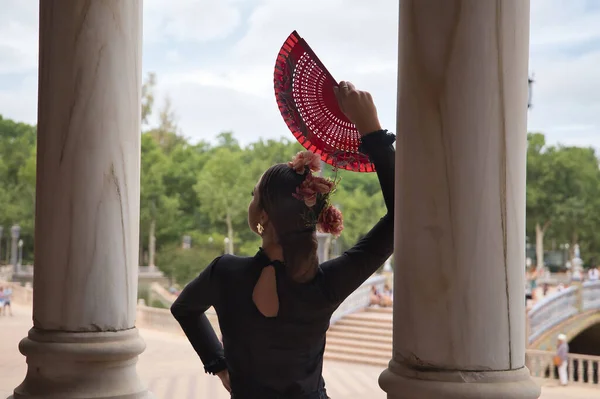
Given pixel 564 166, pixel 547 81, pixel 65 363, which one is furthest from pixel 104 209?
pixel 547 81

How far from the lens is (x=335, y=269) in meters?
3.30

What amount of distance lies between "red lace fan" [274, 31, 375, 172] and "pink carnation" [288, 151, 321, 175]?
68mm

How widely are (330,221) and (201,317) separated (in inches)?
32.9

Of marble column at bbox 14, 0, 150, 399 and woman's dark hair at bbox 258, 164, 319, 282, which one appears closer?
woman's dark hair at bbox 258, 164, 319, 282

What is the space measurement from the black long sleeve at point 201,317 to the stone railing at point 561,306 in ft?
75.1

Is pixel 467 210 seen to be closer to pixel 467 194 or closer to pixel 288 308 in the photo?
pixel 467 194

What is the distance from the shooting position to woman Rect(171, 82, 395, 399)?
3.28 meters

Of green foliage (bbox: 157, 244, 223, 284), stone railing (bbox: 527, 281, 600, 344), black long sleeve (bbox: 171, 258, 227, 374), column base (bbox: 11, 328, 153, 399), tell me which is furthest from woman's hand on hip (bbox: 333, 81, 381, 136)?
green foliage (bbox: 157, 244, 223, 284)

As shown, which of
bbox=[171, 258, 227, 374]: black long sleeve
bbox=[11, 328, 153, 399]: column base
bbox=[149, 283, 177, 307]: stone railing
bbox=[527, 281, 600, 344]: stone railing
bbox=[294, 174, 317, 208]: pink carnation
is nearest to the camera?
bbox=[294, 174, 317, 208]: pink carnation

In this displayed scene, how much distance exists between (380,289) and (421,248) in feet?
97.7

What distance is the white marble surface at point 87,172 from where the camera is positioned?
517 centimetres

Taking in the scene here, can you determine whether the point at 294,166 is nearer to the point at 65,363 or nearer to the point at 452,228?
the point at 452,228

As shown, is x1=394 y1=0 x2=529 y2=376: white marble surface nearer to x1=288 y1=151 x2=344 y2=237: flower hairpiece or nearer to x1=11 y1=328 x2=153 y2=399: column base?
x1=288 y1=151 x2=344 y2=237: flower hairpiece

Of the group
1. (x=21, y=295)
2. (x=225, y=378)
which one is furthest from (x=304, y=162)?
(x=21, y=295)
